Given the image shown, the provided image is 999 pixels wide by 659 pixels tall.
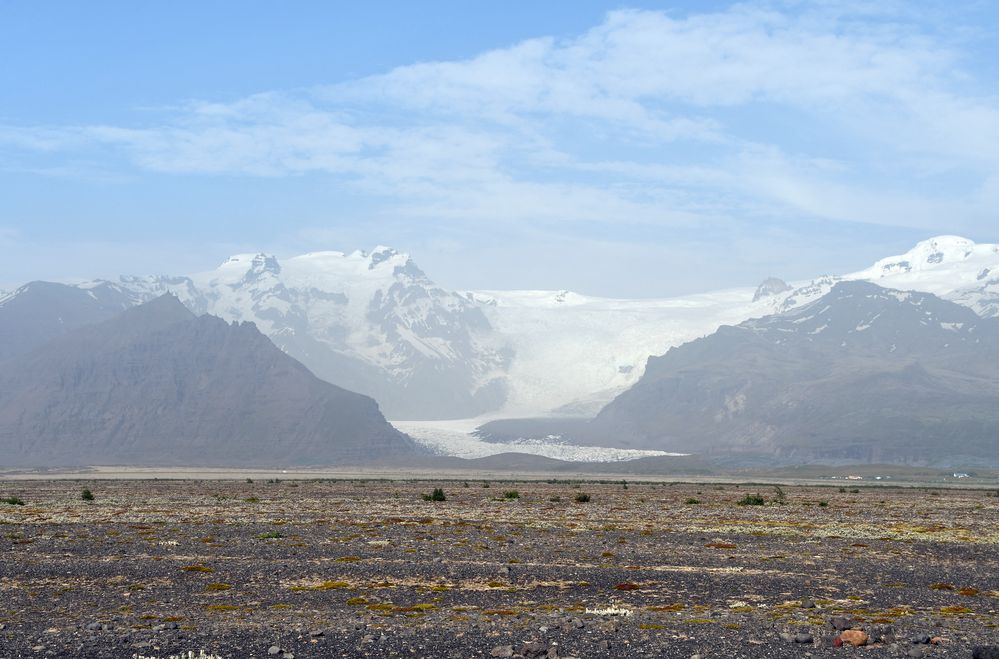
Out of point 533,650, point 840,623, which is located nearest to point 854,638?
point 840,623

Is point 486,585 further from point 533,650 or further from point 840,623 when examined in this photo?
point 840,623

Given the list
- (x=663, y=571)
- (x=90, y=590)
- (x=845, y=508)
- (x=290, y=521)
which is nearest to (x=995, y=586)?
(x=663, y=571)

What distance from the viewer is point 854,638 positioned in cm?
2322

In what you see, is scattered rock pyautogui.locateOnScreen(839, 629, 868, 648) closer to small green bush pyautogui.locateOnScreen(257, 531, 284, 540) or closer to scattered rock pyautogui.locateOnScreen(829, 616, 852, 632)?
scattered rock pyautogui.locateOnScreen(829, 616, 852, 632)

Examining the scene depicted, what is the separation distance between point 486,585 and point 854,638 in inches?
436

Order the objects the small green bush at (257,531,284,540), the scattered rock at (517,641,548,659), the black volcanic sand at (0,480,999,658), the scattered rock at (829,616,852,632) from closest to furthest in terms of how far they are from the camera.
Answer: the scattered rock at (517,641,548,659) < the black volcanic sand at (0,480,999,658) < the scattered rock at (829,616,852,632) < the small green bush at (257,531,284,540)

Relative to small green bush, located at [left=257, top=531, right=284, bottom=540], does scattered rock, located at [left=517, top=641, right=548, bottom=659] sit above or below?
below

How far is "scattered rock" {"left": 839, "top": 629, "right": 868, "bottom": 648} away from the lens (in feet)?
75.8

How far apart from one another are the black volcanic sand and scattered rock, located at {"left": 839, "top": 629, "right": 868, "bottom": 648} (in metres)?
0.32

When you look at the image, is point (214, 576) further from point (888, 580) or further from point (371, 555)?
point (888, 580)

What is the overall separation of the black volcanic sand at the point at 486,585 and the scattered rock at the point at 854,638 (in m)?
0.32

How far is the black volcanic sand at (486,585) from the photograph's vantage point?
23328 millimetres

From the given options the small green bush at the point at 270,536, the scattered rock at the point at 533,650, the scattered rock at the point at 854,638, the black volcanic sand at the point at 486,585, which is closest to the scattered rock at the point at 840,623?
the black volcanic sand at the point at 486,585

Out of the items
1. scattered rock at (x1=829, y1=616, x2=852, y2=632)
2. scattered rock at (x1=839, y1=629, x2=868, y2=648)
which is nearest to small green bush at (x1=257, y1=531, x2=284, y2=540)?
scattered rock at (x1=829, y1=616, x2=852, y2=632)
